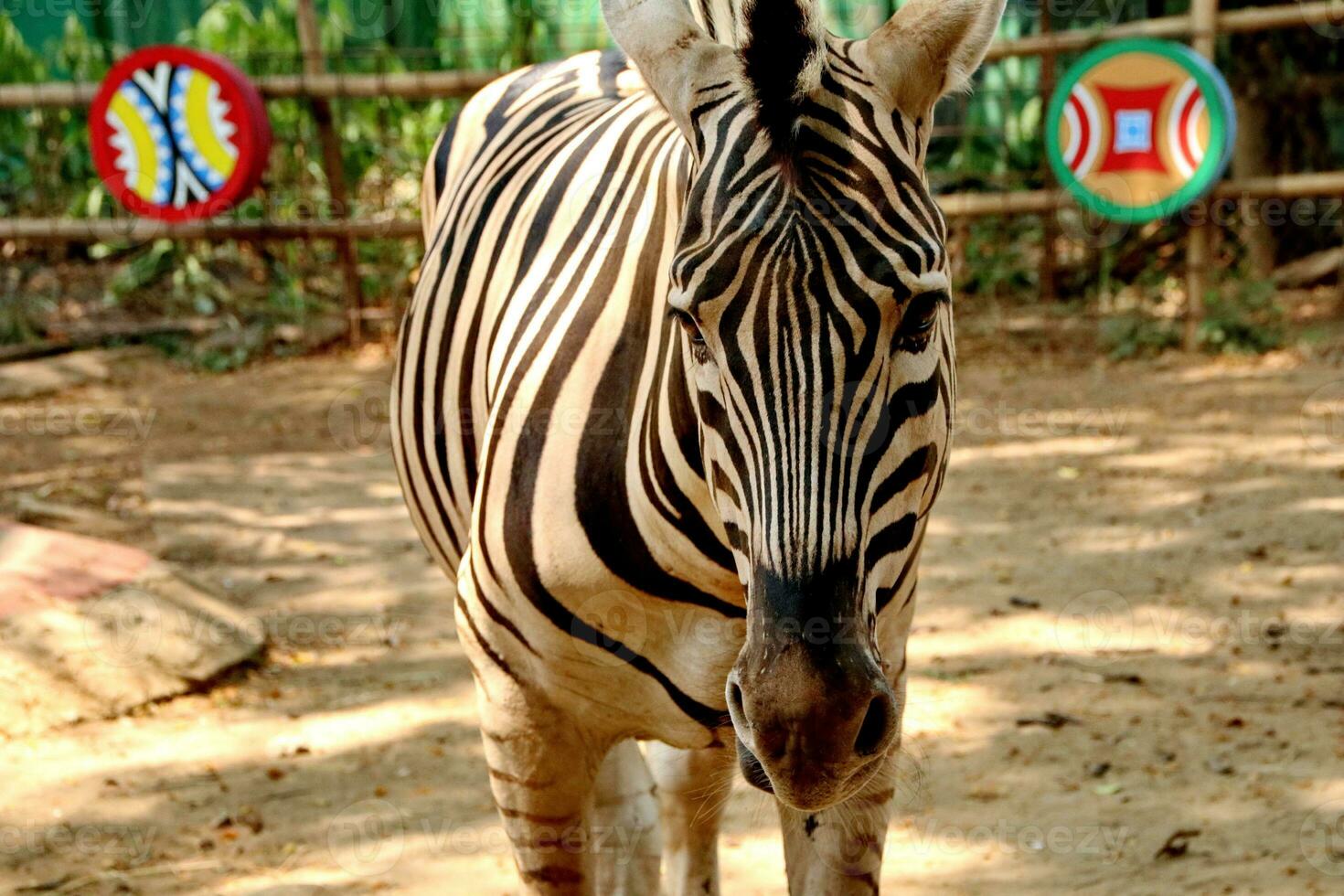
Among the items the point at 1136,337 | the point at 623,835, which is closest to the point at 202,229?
the point at 1136,337

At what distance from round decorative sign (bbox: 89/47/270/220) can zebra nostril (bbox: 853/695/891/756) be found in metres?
6.89

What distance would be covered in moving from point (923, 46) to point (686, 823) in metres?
1.95

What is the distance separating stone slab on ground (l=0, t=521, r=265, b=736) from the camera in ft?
13.8

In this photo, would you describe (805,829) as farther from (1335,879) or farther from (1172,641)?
(1172,641)

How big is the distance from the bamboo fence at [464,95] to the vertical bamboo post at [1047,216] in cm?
6

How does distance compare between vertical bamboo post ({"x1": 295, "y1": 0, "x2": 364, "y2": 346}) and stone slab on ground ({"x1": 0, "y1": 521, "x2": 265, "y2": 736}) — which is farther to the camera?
vertical bamboo post ({"x1": 295, "y1": 0, "x2": 364, "y2": 346})

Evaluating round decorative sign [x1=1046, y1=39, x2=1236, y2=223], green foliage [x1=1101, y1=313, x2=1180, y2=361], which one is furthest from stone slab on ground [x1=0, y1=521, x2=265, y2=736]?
green foliage [x1=1101, y1=313, x2=1180, y2=361]

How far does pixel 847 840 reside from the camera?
239cm

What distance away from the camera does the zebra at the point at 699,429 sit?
1.63 meters

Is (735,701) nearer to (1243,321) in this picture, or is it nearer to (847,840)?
(847,840)

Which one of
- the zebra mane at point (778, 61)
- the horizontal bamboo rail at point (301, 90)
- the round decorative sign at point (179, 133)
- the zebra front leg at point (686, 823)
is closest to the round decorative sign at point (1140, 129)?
the horizontal bamboo rail at point (301, 90)

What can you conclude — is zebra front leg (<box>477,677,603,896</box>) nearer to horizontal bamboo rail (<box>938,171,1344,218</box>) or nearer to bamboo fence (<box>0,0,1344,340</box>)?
horizontal bamboo rail (<box>938,171,1344,218</box>)

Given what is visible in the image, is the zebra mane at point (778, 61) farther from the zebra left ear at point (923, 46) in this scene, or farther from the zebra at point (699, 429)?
the zebra left ear at point (923, 46)

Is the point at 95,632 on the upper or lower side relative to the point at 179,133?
lower
